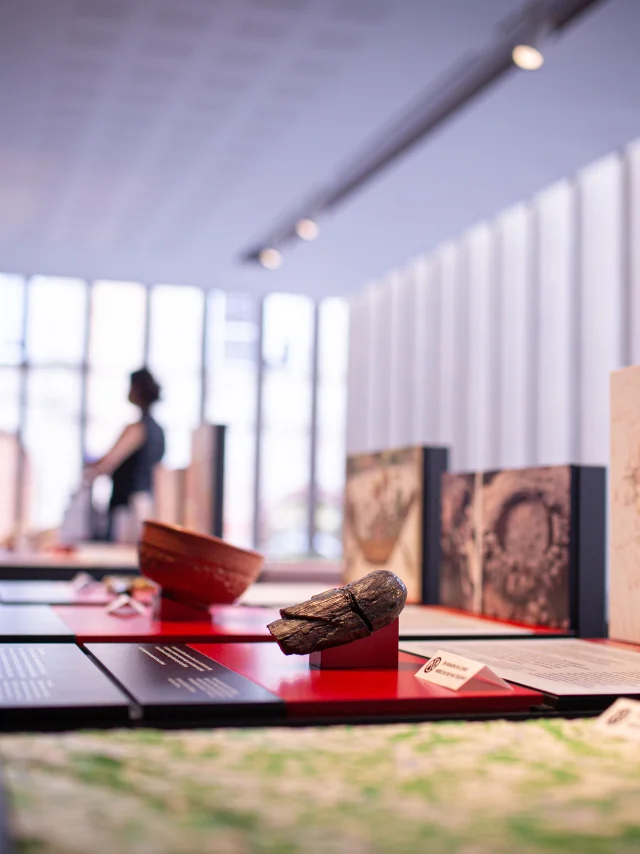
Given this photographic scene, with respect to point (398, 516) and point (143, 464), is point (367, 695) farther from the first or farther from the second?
point (143, 464)

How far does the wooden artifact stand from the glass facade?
24.3 feet

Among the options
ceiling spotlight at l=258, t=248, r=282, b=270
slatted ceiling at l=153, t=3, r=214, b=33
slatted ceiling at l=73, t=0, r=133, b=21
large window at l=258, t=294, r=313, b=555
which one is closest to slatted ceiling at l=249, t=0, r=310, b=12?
slatted ceiling at l=153, t=3, r=214, b=33

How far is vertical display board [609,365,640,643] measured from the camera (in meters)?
1.65

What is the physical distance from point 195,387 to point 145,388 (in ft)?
15.3

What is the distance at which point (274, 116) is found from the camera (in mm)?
4828

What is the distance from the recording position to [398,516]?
2609 millimetres

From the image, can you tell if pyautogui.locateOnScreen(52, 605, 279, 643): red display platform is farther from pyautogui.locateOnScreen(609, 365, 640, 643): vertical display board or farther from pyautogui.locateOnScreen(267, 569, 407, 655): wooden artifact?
pyautogui.locateOnScreen(609, 365, 640, 643): vertical display board

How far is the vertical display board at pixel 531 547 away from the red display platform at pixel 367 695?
702mm

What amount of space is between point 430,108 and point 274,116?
74 cm

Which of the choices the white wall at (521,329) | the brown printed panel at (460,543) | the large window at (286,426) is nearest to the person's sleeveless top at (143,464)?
the white wall at (521,329)

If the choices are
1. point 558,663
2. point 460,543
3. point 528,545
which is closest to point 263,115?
point 460,543

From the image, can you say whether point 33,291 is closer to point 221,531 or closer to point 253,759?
point 221,531

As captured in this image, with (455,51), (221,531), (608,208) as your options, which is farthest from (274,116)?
(221,531)

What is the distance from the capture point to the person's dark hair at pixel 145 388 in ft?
14.8
